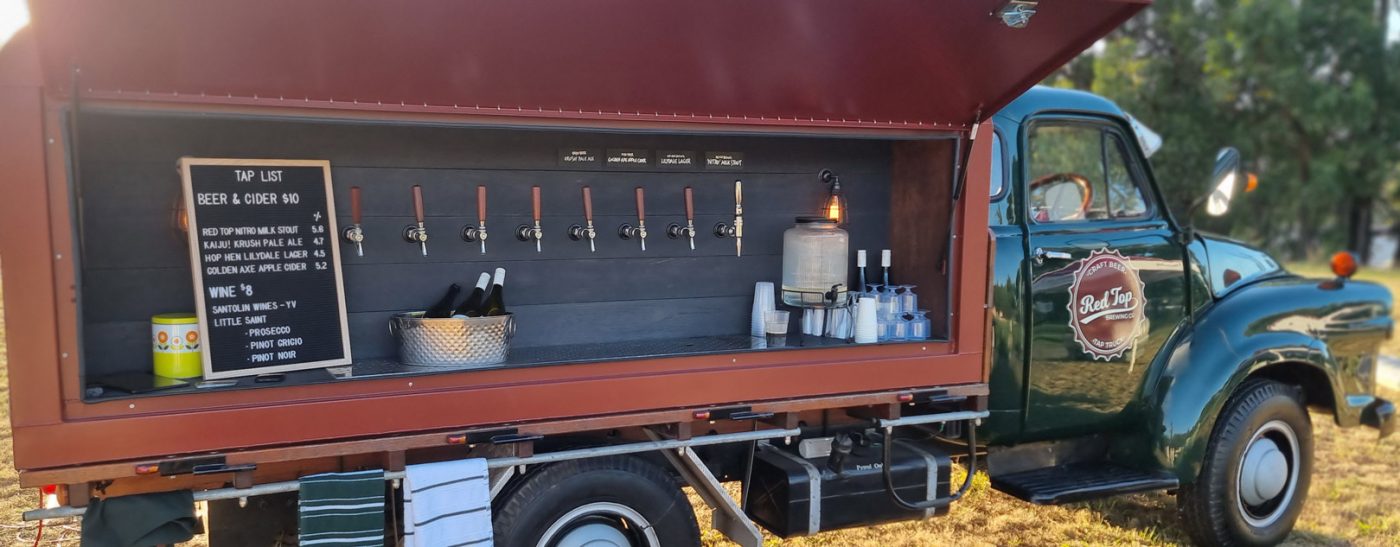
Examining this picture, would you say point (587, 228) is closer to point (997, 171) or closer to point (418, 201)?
point (418, 201)

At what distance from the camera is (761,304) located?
3848 millimetres

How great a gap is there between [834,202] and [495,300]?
1364mm

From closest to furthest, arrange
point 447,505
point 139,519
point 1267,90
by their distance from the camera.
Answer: point 139,519 < point 447,505 < point 1267,90

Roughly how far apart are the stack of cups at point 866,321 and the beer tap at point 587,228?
3.29ft

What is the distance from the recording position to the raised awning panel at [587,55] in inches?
95.0

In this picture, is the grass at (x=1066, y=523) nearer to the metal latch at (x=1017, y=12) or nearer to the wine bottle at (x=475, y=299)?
the wine bottle at (x=475, y=299)

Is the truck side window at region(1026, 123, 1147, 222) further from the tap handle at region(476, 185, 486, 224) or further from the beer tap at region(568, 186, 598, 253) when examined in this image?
the tap handle at region(476, 185, 486, 224)

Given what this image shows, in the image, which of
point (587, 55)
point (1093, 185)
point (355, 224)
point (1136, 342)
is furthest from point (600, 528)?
point (1093, 185)

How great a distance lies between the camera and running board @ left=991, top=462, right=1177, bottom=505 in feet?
12.9

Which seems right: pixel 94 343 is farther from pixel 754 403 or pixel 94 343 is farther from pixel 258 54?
pixel 754 403

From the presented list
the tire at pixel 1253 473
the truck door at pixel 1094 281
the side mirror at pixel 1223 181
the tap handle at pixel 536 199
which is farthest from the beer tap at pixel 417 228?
the tire at pixel 1253 473

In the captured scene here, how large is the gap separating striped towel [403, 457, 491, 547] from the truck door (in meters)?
2.25

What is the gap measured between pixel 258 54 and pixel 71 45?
40cm

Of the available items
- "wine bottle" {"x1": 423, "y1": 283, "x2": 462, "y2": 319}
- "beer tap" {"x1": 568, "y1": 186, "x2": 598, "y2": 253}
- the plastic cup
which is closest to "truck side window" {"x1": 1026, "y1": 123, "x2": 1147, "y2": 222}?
the plastic cup
